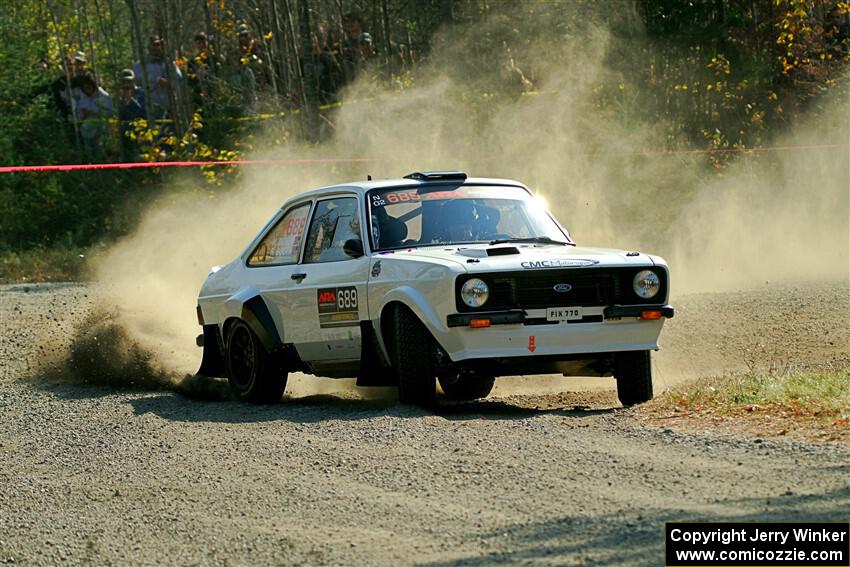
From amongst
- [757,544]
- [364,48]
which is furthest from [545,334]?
[364,48]

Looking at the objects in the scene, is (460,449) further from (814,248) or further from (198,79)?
(198,79)

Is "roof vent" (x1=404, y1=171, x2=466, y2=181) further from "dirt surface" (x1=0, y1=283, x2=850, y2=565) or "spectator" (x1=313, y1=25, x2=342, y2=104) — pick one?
"spectator" (x1=313, y1=25, x2=342, y2=104)

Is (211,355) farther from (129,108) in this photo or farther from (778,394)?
(129,108)

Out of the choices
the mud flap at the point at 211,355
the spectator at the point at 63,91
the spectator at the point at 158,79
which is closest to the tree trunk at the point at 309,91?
the spectator at the point at 158,79

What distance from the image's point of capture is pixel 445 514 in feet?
21.0

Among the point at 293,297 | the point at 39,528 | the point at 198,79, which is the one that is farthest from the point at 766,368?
the point at 198,79

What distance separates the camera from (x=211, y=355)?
11.7m

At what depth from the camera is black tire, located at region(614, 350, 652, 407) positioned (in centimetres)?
956

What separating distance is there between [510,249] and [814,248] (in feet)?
45.2

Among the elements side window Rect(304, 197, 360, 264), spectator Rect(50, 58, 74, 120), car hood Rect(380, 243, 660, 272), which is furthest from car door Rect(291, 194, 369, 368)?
spectator Rect(50, 58, 74, 120)

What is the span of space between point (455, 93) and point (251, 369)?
51.3 feet

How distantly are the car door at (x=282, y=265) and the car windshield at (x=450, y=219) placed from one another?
0.82 m

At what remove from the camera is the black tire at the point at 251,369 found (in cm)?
1074

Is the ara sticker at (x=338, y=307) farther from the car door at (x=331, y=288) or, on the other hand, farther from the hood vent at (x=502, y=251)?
the hood vent at (x=502, y=251)
